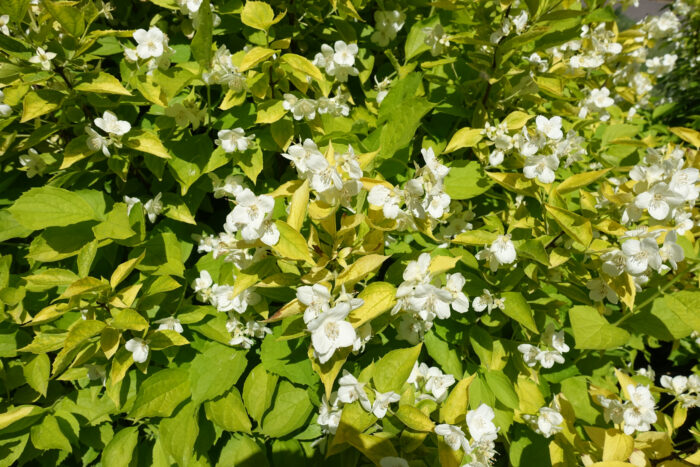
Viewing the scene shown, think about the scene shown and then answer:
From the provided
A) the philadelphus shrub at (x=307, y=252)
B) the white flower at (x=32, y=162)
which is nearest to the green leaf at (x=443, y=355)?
the philadelphus shrub at (x=307, y=252)

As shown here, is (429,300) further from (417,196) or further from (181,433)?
(181,433)

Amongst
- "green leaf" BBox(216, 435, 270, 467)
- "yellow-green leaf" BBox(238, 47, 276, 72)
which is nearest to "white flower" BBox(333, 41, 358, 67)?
"yellow-green leaf" BBox(238, 47, 276, 72)

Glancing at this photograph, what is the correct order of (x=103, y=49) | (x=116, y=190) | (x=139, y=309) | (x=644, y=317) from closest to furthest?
(x=139, y=309) < (x=103, y=49) < (x=644, y=317) < (x=116, y=190)

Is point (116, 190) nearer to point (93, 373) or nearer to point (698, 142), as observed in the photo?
point (93, 373)

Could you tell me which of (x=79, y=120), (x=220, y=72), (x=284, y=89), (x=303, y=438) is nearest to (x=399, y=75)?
(x=284, y=89)

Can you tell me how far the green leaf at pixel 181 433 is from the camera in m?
1.72

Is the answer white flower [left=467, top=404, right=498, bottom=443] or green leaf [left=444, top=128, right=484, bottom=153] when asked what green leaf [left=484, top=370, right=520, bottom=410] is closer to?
white flower [left=467, top=404, right=498, bottom=443]

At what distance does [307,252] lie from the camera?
Result: 1.36 meters

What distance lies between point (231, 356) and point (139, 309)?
461 mm

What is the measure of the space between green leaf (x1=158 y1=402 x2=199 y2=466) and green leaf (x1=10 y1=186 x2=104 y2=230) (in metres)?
0.94

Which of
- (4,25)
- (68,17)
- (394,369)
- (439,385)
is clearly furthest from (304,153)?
(4,25)

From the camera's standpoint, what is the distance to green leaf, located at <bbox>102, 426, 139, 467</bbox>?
5.73 ft

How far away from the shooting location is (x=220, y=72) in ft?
5.92

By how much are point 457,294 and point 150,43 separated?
1764 millimetres
